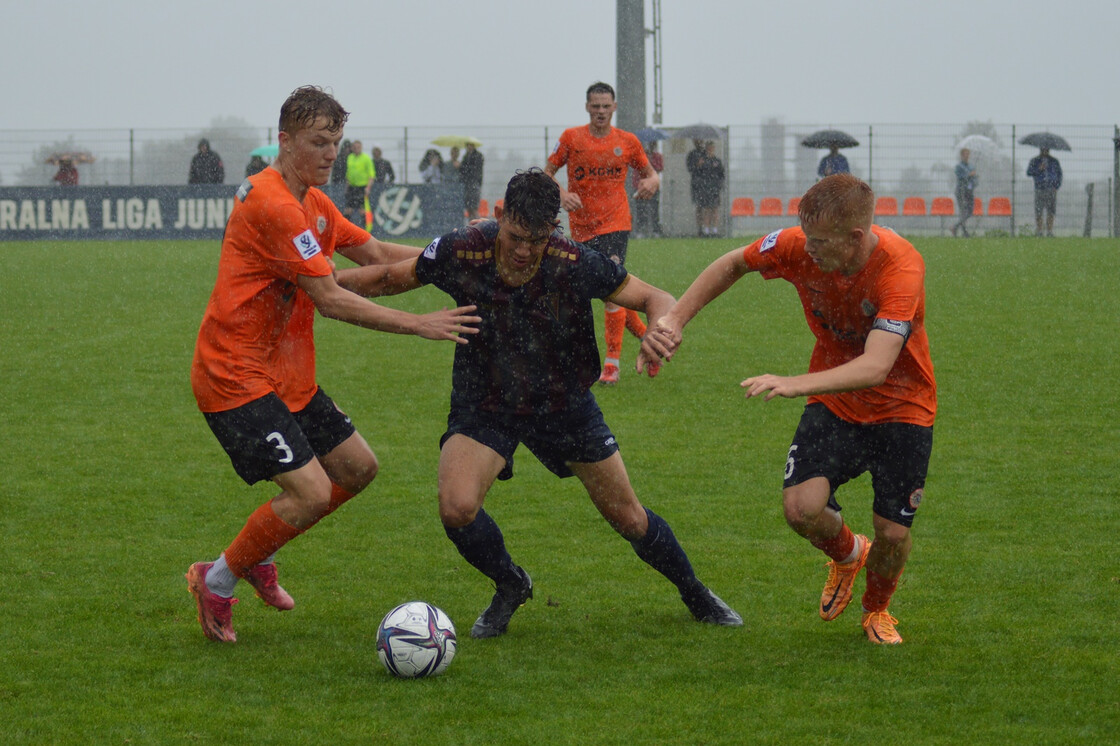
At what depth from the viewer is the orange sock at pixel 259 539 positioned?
4.90m

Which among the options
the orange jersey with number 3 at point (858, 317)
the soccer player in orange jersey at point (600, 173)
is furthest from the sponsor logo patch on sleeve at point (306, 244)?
the soccer player in orange jersey at point (600, 173)

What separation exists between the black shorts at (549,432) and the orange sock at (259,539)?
703 millimetres

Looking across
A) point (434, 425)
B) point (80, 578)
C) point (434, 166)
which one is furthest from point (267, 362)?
point (434, 166)

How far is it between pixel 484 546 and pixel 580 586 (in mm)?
826

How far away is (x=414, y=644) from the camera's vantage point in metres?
4.52

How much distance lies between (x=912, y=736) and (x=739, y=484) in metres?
3.66

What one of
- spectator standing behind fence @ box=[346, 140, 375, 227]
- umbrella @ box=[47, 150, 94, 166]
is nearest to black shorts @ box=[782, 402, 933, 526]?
spectator standing behind fence @ box=[346, 140, 375, 227]

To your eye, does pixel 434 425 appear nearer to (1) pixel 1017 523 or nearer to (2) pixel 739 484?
(2) pixel 739 484

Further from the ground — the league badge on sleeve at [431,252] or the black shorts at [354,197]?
the black shorts at [354,197]

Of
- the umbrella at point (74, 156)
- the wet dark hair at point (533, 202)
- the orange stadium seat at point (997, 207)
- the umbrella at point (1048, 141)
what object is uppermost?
the umbrella at point (1048, 141)

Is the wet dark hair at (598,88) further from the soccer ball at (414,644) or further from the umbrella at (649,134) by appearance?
the umbrella at (649,134)

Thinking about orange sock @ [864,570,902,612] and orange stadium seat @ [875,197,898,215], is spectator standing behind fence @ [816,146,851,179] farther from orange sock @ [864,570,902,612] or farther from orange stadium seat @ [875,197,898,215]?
orange sock @ [864,570,902,612]

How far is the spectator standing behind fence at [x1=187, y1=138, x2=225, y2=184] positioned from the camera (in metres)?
27.7

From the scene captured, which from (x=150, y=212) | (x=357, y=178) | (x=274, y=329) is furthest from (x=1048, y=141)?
(x=274, y=329)
